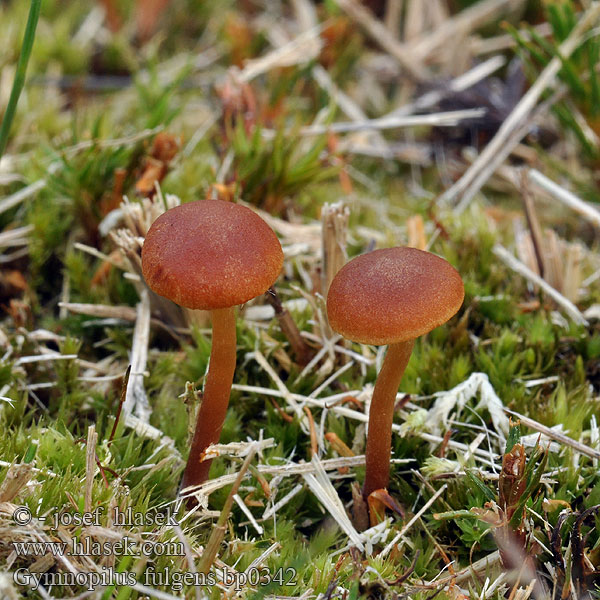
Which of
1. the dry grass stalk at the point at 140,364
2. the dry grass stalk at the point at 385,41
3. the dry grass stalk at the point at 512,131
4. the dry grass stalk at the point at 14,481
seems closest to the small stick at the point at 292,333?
the dry grass stalk at the point at 140,364

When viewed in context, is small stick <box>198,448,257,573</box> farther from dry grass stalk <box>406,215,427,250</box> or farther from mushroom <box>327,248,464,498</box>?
dry grass stalk <box>406,215,427,250</box>

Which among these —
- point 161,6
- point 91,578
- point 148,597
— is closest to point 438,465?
point 148,597

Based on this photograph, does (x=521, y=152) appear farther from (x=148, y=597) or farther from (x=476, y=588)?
(x=148, y=597)

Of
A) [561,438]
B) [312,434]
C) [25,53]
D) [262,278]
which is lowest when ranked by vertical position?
[312,434]

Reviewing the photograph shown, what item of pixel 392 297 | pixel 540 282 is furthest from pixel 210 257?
pixel 540 282

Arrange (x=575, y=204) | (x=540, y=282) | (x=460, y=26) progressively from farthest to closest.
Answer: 1. (x=460, y=26)
2. (x=575, y=204)
3. (x=540, y=282)

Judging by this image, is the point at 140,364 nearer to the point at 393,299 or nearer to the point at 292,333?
the point at 292,333

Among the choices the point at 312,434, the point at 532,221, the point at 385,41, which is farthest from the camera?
the point at 385,41
